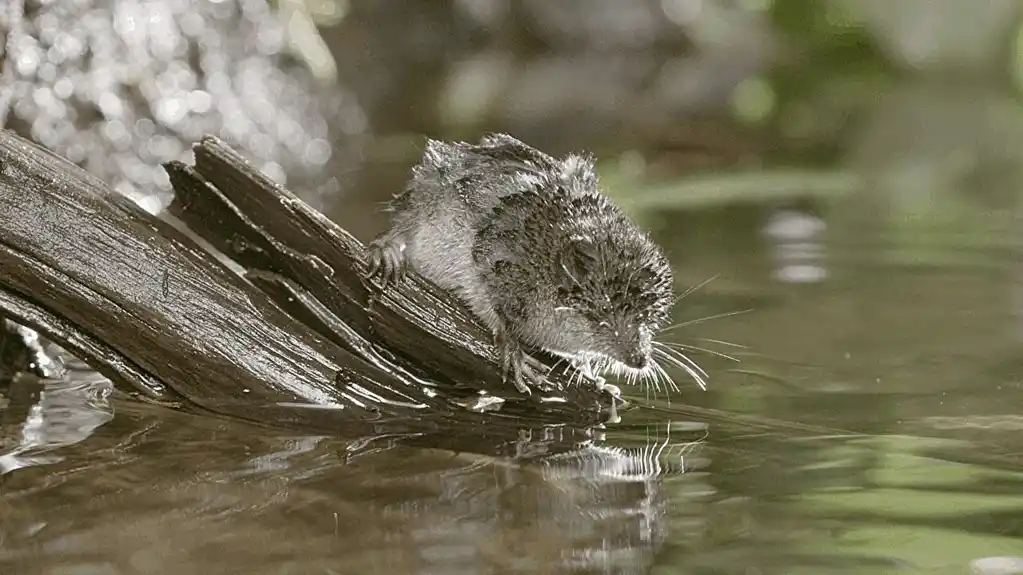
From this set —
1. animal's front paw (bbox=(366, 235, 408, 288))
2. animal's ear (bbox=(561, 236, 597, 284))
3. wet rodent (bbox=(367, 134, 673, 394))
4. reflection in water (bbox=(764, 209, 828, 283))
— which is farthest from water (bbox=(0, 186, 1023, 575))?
reflection in water (bbox=(764, 209, 828, 283))

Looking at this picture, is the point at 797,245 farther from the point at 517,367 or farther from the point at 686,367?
the point at 517,367

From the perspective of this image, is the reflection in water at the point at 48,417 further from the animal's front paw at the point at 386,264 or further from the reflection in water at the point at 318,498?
the animal's front paw at the point at 386,264

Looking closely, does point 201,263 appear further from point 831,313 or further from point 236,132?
point 236,132

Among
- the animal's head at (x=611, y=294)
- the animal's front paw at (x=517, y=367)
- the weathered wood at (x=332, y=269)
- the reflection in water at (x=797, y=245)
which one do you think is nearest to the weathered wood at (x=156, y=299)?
the weathered wood at (x=332, y=269)

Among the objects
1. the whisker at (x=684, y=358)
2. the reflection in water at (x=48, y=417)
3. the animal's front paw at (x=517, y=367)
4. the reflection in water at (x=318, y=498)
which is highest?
the whisker at (x=684, y=358)

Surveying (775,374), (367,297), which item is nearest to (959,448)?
(775,374)

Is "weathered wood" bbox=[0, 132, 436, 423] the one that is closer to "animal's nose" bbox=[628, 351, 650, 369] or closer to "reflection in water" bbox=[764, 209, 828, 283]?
"animal's nose" bbox=[628, 351, 650, 369]
